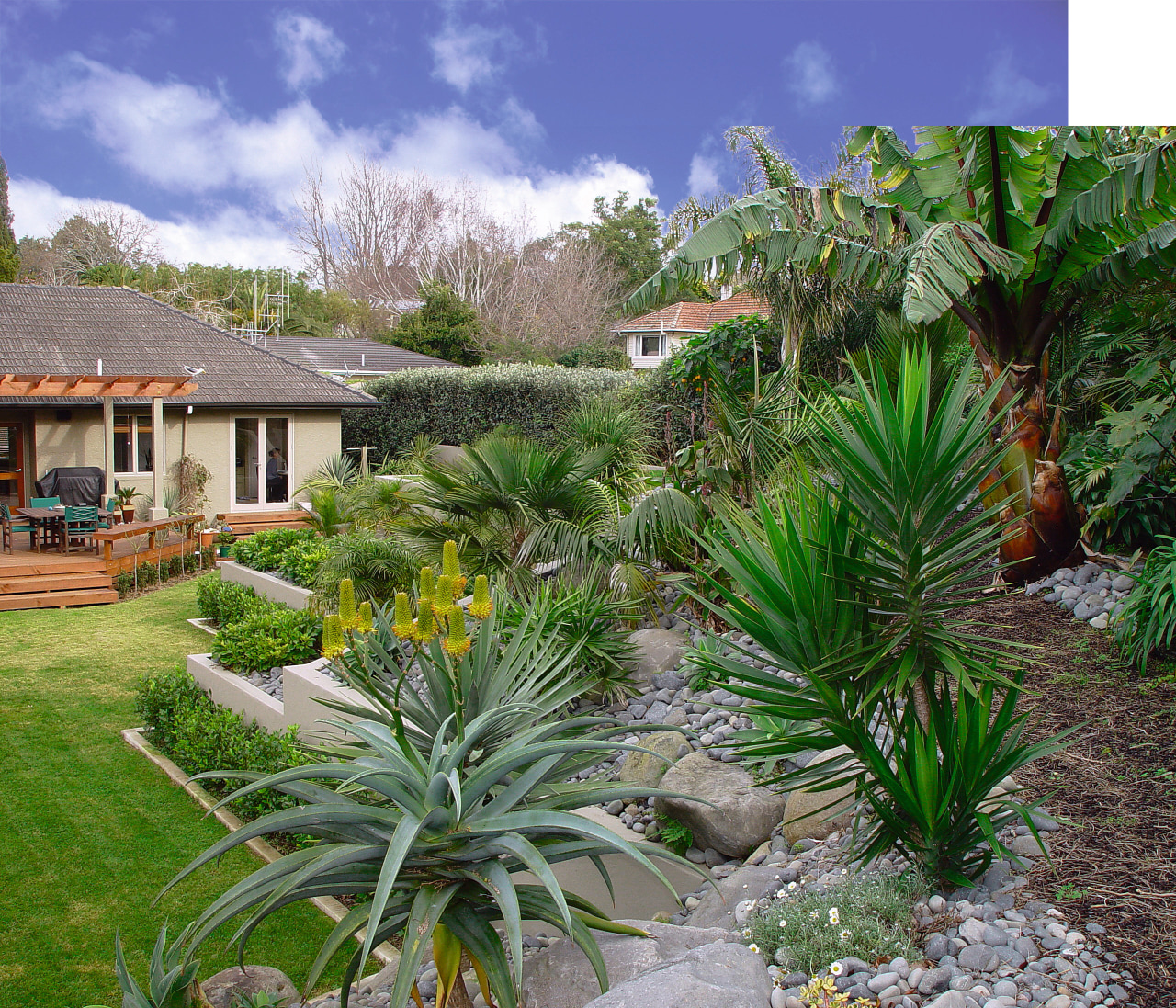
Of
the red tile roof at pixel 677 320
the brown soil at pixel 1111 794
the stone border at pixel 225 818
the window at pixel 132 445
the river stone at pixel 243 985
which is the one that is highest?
the red tile roof at pixel 677 320

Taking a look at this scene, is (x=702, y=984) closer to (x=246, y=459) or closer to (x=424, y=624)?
(x=424, y=624)

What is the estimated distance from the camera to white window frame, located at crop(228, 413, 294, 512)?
48.8 ft

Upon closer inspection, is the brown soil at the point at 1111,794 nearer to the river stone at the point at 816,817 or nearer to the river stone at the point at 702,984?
the river stone at the point at 816,817

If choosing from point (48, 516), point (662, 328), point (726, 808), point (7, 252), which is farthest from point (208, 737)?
point (662, 328)

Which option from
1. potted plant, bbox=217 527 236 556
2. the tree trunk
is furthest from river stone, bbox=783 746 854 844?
potted plant, bbox=217 527 236 556

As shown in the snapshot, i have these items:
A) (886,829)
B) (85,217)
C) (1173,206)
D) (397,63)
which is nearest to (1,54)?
(397,63)

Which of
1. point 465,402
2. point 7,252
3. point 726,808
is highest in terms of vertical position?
point 7,252

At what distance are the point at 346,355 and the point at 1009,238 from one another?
19.3 m

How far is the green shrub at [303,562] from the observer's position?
28.2 feet

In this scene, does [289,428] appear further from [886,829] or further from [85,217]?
[886,829]

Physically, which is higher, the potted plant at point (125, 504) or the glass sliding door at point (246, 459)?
the glass sliding door at point (246, 459)

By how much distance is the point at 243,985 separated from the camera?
311 centimetres

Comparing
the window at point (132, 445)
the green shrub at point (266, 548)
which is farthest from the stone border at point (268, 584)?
the window at point (132, 445)

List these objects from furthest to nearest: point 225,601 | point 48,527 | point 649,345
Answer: point 649,345 → point 48,527 → point 225,601
